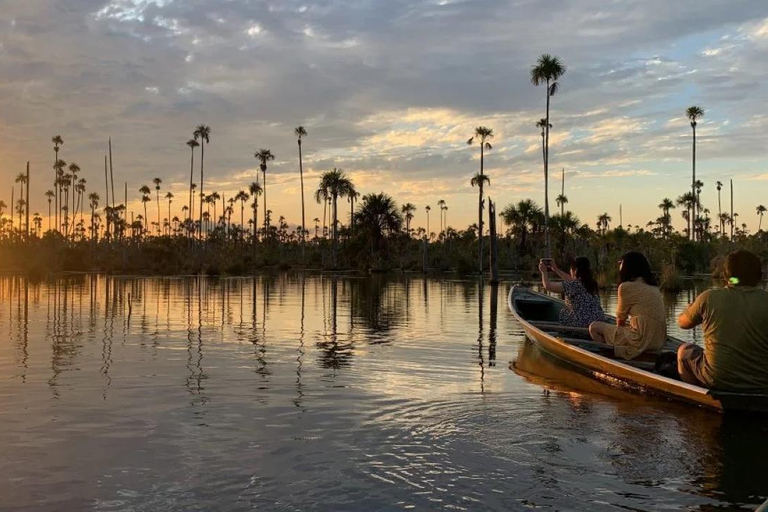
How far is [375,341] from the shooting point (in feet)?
47.7

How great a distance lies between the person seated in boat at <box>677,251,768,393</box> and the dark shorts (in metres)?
0.22

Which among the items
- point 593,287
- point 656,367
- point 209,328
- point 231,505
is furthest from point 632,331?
point 209,328

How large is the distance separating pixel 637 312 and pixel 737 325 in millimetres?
2423

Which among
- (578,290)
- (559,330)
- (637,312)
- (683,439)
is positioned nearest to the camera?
(683,439)

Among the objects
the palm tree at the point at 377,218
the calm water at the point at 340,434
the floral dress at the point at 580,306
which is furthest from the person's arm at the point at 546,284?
the palm tree at the point at 377,218

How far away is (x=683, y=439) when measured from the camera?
6789 millimetres

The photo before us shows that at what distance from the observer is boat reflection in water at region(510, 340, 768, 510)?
18.0 feet

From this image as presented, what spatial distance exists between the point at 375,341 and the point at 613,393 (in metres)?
6.28

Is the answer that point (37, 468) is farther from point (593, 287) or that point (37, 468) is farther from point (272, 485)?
point (593, 287)

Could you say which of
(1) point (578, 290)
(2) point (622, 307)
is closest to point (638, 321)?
(2) point (622, 307)

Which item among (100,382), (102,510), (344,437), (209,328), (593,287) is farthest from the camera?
(209,328)

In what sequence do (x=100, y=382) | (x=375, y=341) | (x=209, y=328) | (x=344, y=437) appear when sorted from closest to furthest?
1. (x=344, y=437)
2. (x=100, y=382)
3. (x=375, y=341)
4. (x=209, y=328)

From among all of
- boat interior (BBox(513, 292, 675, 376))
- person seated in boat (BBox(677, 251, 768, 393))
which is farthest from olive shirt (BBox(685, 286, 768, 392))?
boat interior (BBox(513, 292, 675, 376))

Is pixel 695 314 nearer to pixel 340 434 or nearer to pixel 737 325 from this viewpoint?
pixel 737 325
